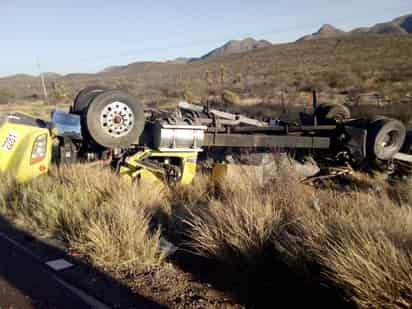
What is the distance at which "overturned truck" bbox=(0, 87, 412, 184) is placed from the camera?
6883mm

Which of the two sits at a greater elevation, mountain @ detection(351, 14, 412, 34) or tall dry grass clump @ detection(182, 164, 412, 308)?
mountain @ detection(351, 14, 412, 34)

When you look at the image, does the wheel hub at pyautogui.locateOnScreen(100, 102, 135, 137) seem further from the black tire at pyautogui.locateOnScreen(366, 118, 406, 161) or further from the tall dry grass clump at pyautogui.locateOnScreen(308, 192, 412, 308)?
the black tire at pyautogui.locateOnScreen(366, 118, 406, 161)

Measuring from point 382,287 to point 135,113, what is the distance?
477 centimetres

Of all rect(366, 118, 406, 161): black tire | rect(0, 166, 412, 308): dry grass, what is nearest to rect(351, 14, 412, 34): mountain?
rect(366, 118, 406, 161): black tire

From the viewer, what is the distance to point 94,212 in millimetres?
5633

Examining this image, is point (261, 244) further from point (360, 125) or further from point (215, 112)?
point (360, 125)

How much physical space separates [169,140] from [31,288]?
341 cm

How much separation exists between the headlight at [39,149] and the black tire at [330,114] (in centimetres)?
521

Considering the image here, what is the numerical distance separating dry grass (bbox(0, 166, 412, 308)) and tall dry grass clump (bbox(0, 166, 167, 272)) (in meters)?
0.01

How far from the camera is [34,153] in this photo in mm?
6914

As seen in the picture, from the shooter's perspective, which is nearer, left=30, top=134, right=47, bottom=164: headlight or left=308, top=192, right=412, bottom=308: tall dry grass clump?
left=308, top=192, right=412, bottom=308: tall dry grass clump

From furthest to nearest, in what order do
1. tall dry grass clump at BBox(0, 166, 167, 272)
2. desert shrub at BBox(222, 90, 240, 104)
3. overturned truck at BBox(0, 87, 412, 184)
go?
desert shrub at BBox(222, 90, 240, 104)
overturned truck at BBox(0, 87, 412, 184)
tall dry grass clump at BBox(0, 166, 167, 272)

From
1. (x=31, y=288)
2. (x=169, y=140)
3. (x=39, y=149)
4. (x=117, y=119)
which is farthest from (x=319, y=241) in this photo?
(x=39, y=149)

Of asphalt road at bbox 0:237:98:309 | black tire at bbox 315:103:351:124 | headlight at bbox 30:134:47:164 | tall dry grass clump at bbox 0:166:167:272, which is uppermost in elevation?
black tire at bbox 315:103:351:124
